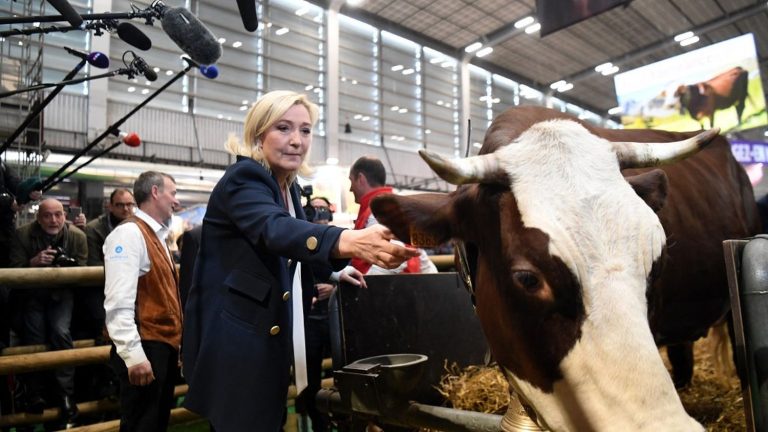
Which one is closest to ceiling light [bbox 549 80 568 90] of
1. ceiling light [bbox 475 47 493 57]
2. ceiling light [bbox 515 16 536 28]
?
ceiling light [bbox 515 16 536 28]

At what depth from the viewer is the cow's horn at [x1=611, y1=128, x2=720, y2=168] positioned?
1486 millimetres

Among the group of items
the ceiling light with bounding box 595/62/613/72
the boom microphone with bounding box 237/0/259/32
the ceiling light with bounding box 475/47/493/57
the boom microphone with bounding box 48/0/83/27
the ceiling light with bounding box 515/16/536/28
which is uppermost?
the ceiling light with bounding box 475/47/493/57

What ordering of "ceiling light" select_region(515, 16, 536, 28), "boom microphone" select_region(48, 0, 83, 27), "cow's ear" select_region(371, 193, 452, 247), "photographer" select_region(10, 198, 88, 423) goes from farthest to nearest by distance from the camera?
"ceiling light" select_region(515, 16, 536, 28), "photographer" select_region(10, 198, 88, 423), "boom microphone" select_region(48, 0, 83, 27), "cow's ear" select_region(371, 193, 452, 247)

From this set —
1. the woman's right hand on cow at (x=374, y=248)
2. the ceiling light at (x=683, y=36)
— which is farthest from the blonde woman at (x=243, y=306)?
the ceiling light at (x=683, y=36)

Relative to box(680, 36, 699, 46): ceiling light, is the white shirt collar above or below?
below

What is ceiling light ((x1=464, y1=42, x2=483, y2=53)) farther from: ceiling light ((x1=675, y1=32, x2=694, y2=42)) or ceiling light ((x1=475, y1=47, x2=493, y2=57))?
ceiling light ((x1=675, y1=32, x2=694, y2=42))

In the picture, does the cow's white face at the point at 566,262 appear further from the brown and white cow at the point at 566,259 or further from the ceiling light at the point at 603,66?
the ceiling light at the point at 603,66

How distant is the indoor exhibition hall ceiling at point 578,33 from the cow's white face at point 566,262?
420 cm

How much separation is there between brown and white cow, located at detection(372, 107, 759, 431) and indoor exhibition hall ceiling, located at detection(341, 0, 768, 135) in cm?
416

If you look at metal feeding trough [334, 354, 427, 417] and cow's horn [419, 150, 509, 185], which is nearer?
cow's horn [419, 150, 509, 185]

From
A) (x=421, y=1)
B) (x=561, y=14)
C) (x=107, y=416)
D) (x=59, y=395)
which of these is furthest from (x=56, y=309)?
(x=421, y=1)

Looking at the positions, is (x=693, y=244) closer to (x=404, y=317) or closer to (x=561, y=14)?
(x=404, y=317)

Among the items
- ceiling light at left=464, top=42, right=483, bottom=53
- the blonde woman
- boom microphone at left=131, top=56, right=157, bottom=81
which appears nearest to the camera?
the blonde woman

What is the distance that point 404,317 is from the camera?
2613 mm
